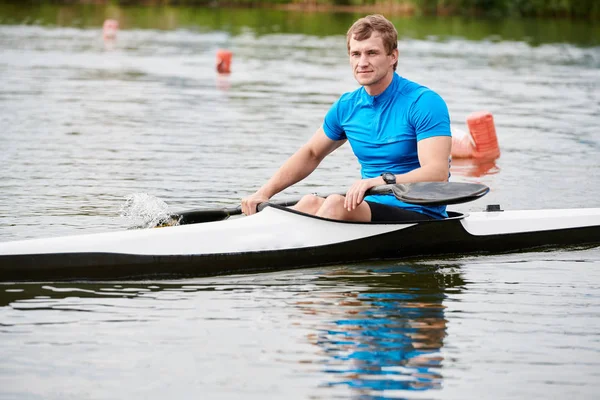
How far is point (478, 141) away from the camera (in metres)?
12.3

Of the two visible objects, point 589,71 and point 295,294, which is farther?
point 589,71

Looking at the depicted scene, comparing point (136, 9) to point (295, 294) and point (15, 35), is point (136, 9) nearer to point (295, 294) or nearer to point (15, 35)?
point (15, 35)

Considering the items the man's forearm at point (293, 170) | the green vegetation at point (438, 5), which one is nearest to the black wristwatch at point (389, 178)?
the man's forearm at point (293, 170)

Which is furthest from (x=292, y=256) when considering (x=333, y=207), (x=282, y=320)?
(x=282, y=320)

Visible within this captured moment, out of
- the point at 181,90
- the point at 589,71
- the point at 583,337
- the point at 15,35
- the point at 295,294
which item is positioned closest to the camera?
the point at 583,337

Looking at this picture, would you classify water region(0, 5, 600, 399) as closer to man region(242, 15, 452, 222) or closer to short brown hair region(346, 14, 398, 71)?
man region(242, 15, 452, 222)

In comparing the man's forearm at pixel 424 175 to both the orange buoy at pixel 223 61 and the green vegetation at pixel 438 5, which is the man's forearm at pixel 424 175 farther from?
the green vegetation at pixel 438 5

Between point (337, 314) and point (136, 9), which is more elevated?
point (136, 9)

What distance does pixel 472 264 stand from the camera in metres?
7.15

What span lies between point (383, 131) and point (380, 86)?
0.89 feet

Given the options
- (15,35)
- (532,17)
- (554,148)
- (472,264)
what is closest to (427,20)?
(532,17)

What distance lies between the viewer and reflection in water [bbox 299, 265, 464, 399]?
4.79 meters

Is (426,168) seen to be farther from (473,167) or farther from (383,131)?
(473,167)

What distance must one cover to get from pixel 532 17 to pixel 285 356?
51.8 meters
